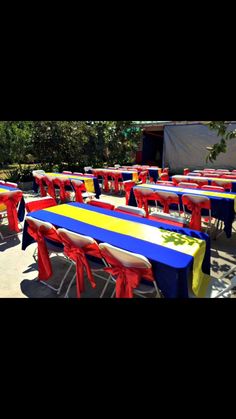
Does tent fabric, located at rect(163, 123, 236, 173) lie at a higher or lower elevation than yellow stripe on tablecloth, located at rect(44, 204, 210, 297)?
higher

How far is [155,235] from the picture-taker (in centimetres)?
282

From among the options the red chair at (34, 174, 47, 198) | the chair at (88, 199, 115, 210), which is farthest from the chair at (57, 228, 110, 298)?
the red chair at (34, 174, 47, 198)

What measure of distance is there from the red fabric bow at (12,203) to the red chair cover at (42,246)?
1.76m

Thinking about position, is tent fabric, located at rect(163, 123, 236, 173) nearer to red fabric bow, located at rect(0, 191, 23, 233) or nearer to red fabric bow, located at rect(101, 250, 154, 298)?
red fabric bow, located at rect(0, 191, 23, 233)

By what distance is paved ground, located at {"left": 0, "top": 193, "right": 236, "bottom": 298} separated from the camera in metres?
3.14

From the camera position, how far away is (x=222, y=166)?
594 inches

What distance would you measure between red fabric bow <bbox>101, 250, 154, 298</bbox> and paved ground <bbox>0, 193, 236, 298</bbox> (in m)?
0.78

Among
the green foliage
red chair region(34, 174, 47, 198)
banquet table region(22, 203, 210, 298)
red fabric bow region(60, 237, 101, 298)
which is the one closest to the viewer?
banquet table region(22, 203, 210, 298)

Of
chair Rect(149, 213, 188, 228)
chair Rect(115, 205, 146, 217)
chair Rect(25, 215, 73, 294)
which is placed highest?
chair Rect(115, 205, 146, 217)

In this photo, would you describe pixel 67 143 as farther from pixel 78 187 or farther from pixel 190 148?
pixel 190 148

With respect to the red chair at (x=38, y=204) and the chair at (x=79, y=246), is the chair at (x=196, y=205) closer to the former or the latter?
the chair at (x=79, y=246)

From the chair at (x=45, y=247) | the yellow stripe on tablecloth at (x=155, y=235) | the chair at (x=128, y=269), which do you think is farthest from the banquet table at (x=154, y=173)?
the chair at (x=128, y=269)

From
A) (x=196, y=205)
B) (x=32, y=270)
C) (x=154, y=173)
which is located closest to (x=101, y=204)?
(x=32, y=270)
